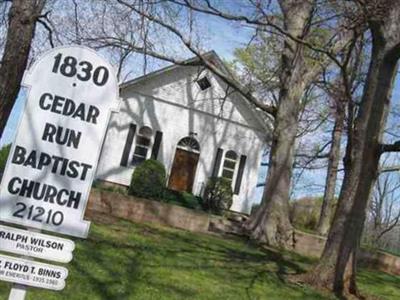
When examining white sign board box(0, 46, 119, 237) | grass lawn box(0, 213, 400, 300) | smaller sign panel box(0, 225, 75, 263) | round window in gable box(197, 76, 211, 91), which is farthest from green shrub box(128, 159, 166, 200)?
smaller sign panel box(0, 225, 75, 263)

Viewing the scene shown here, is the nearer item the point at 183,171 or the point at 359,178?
the point at 359,178

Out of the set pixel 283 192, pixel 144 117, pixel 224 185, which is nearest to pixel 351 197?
pixel 283 192

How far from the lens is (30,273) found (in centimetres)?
413

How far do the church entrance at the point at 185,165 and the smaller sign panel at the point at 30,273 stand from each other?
21.7 meters

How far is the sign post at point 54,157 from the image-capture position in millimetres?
4156

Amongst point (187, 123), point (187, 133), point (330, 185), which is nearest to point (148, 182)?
point (187, 133)

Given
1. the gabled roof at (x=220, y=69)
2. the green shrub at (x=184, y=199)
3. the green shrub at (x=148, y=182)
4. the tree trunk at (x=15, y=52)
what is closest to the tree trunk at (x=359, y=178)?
the tree trunk at (x=15, y=52)

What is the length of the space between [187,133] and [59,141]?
73.1 ft

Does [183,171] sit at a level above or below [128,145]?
below

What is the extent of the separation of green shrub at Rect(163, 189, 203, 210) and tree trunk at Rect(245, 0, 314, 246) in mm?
5510

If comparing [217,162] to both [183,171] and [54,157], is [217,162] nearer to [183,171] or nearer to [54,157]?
[183,171]

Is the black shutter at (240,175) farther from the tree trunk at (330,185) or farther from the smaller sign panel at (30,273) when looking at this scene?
the smaller sign panel at (30,273)

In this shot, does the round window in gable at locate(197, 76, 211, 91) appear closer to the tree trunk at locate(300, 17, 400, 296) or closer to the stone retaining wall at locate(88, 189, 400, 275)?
the stone retaining wall at locate(88, 189, 400, 275)

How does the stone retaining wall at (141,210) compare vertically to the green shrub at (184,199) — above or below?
below
